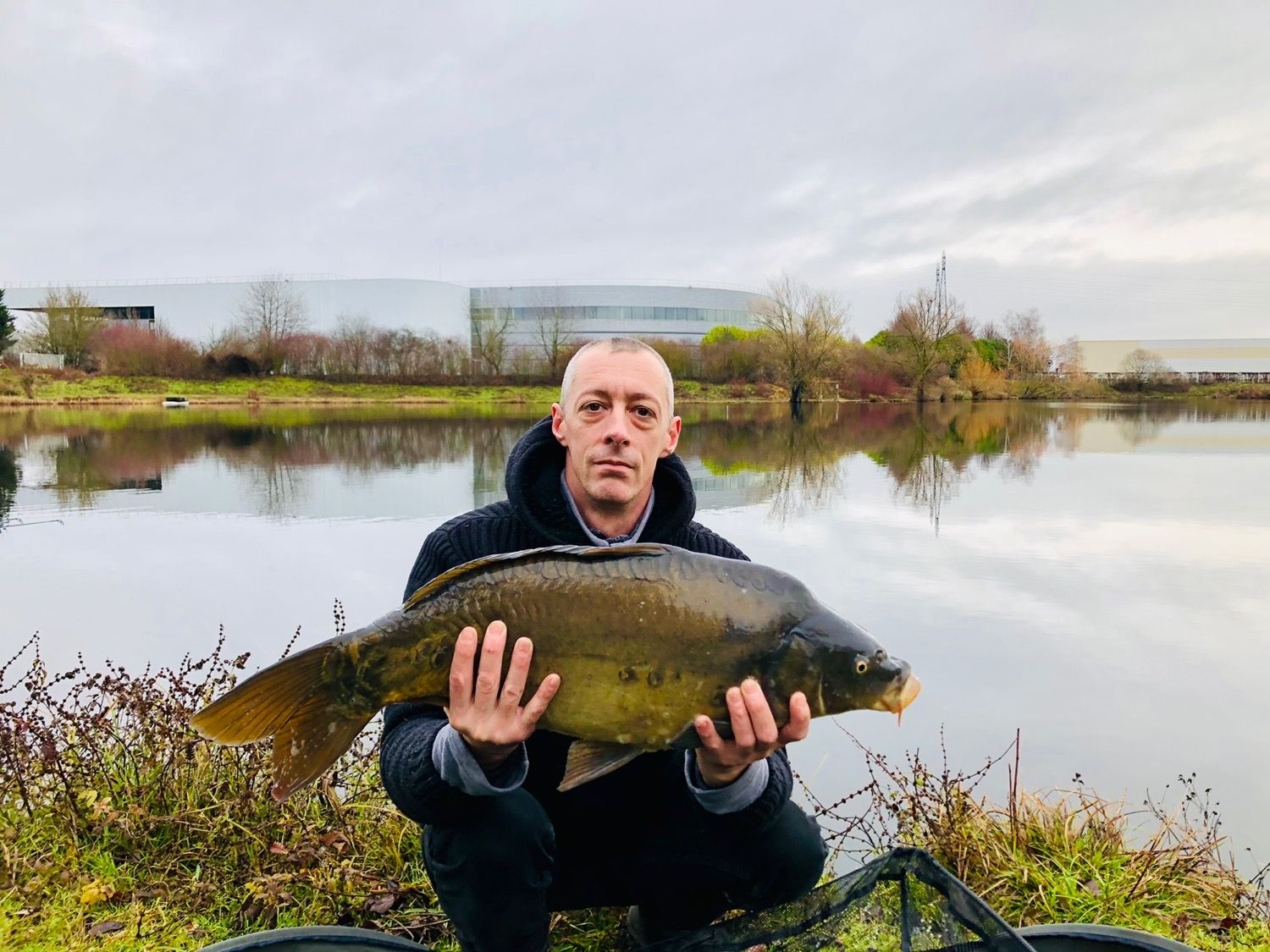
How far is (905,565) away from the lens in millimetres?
8383

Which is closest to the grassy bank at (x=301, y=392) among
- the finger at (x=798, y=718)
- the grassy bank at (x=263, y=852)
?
the grassy bank at (x=263, y=852)

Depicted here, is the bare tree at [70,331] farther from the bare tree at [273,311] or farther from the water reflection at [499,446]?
the water reflection at [499,446]

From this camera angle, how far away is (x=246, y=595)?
23.4 ft

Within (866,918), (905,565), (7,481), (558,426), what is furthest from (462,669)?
(7,481)

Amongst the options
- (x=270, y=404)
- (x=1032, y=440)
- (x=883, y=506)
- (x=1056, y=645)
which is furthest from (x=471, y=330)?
(x=1056, y=645)

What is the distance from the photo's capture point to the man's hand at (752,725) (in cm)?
172

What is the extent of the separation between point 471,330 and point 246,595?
181ft

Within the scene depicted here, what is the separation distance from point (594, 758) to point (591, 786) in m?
0.52

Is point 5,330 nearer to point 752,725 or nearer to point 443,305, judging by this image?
point 443,305

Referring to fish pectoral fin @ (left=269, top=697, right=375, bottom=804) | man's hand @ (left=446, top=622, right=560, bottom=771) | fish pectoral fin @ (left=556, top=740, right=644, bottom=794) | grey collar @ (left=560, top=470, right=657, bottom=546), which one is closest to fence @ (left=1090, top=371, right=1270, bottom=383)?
grey collar @ (left=560, top=470, right=657, bottom=546)

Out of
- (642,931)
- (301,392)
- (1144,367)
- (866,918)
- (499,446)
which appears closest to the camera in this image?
(866,918)

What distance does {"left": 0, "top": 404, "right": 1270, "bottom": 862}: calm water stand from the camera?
4.84m

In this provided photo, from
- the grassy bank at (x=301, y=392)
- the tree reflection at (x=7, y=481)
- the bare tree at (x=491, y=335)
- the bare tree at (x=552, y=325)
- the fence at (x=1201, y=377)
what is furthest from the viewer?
the fence at (x=1201, y=377)

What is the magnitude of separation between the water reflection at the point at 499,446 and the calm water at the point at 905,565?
0.15m
